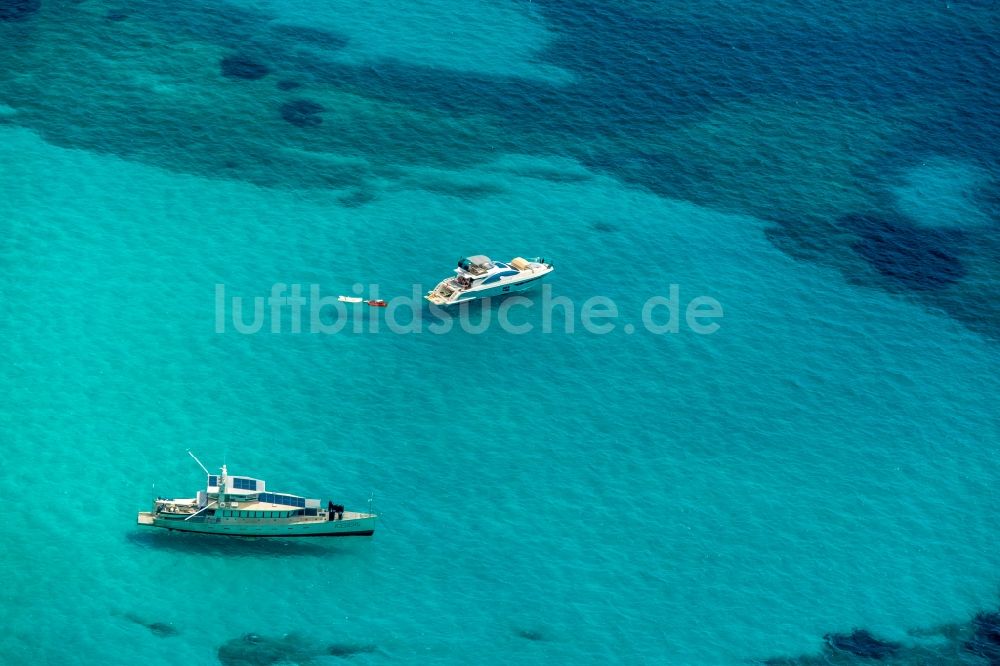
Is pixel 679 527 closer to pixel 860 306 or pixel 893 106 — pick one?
pixel 860 306

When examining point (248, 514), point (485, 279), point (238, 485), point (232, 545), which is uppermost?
point (485, 279)

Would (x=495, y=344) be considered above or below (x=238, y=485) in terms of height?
above

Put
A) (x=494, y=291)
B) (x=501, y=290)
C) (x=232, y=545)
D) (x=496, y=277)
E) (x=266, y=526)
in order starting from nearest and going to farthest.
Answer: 1. (x=266, y=526)
2. (x=232, y=545)
3. (x=496, y=277)
4. (x=494, y=291)
5. (x=501, y=290)

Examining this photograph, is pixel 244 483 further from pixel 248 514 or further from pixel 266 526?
pixel 266 526

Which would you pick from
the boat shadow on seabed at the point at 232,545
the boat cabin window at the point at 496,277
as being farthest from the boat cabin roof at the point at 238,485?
the boat cabin window at the point at 496,277

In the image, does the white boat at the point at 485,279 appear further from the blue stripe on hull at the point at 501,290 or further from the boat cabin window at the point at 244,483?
the boat cabin window at the point at 244,483

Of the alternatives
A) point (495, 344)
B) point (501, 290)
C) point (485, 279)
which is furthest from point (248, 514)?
point (501, 290)
